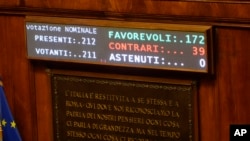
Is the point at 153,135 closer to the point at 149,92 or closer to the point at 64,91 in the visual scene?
the point at 149,92

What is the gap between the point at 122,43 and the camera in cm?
369

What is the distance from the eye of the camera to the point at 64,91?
3.92 m

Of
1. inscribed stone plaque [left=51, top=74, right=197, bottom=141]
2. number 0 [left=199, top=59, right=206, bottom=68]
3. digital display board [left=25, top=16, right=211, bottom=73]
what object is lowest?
inscribed stone plaque [left=51, top=74, right=197, bottom=141]

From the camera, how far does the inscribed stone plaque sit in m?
3.68

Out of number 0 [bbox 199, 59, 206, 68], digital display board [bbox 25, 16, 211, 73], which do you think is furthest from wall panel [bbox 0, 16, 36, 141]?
number 0 [bbox 199, 59, 206, 68]

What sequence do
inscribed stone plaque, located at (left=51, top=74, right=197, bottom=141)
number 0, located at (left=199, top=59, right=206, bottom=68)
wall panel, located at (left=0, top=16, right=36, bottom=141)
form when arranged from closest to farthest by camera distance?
number 0, located at (left=199, top=59, right=206, bottom=68) → inscribed stone plaque, located at (left=51, top=74, right=197, bottom=141) → wall panel, located at (left=0, top=16, right=36, bottom=141)

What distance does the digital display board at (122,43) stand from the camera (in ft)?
11.7

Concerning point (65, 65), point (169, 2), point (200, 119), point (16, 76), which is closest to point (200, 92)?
point (200, 119)

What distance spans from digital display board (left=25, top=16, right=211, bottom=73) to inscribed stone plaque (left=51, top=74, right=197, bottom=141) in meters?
0.11

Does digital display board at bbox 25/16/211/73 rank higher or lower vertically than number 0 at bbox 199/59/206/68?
higher

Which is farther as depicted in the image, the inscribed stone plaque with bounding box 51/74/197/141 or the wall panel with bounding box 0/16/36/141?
the wall panel with bounding box 0/16/36/141

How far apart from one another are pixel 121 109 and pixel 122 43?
302 millimetres

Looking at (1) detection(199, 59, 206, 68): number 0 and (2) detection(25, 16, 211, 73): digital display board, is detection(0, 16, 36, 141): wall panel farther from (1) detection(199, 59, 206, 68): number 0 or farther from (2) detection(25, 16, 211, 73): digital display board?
(1) detection(199, 59, 206, 68): number 0

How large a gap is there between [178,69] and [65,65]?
558 millimetres
